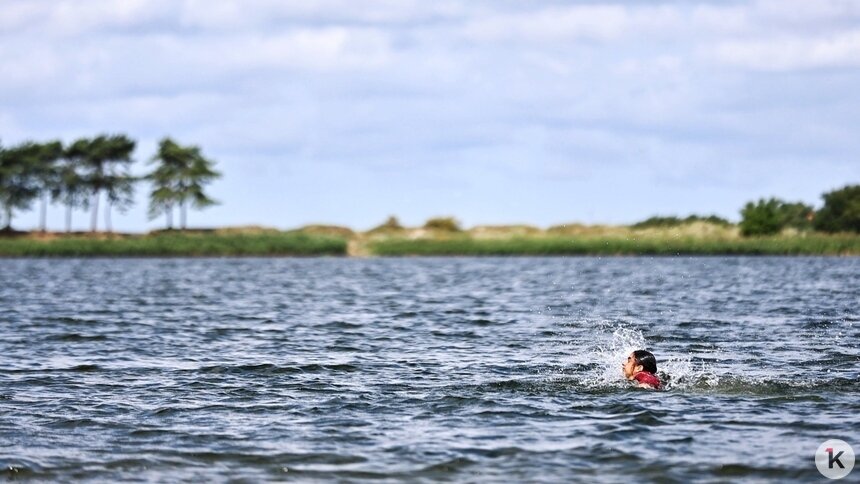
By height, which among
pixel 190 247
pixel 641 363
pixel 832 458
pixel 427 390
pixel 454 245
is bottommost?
pixel 832 458

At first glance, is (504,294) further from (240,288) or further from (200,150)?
(200,150)

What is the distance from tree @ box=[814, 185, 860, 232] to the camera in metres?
92.5

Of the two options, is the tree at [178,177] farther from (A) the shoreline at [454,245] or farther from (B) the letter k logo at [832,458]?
(B) the letter k logo at [832,458]

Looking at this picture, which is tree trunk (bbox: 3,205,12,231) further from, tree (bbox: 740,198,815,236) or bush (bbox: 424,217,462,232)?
tree (bbox: 740,198,815,236)

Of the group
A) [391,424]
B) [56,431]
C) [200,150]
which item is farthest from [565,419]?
[200,150]

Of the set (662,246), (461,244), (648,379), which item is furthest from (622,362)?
(461,244)

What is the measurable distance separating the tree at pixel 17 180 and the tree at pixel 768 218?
71061 mm

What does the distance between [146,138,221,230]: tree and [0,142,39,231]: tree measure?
39.6 feet

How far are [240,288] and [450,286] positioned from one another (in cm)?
942

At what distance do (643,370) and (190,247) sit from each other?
3219 inches

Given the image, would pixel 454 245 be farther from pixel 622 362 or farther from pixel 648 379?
pixel 648 379

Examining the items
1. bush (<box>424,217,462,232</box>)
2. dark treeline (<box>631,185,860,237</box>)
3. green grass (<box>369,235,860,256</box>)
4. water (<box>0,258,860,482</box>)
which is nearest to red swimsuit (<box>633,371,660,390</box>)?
water (<box>0,258,860,482</box>)

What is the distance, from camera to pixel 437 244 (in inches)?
3622

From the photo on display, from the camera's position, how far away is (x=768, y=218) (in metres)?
88.6
